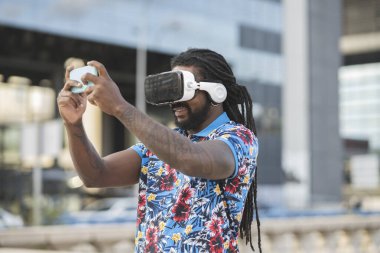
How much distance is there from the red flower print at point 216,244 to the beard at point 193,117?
0.37 metres

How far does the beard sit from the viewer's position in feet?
7.57

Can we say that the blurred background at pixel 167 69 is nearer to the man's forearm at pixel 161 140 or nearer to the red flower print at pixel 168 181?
the red flower print at pixel 168 181

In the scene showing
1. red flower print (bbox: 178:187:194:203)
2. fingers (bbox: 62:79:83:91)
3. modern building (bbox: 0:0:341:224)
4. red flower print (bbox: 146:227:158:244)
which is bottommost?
red flower print (bbox: 146:227:158:244)

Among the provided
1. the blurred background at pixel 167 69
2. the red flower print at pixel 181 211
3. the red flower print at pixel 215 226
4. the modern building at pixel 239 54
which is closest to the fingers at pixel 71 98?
the red flower print at pixel 181 211

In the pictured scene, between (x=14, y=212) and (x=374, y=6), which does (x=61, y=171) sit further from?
(x=374, y=6)

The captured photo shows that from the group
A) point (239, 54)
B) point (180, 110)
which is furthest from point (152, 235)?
point (239, 54)

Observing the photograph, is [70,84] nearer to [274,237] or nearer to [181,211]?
[181,211]

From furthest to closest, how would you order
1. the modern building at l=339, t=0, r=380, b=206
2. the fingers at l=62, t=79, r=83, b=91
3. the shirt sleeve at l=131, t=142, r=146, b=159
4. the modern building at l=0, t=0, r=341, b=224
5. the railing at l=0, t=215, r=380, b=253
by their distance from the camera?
1. the modern building at l=339, t=0, r=380, b=206
2. the modern building at l=0, t=0, r=341, b=224
3. the railing at l=0, t=215, r=380, b=253
4. the shirt sleeve at l=131, t=142, r=146, b=159
5. the fingers at l=62, t=79, r=83, b=91

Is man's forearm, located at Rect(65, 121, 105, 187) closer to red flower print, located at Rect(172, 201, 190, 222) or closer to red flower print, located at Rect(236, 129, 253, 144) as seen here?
red flower print, located at Rect(172, 201, 190, 222)

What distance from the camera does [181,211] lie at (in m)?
2.21

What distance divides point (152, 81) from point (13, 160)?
32.3 metres

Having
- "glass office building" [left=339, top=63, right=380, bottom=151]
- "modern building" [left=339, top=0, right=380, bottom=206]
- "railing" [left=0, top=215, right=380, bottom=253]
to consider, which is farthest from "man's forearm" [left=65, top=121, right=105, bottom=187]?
"glass office building" [left=339, top=63, right=380, bottom=151]

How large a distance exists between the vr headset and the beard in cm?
7

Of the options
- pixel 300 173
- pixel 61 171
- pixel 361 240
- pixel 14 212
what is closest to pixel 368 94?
pixel 300 173
